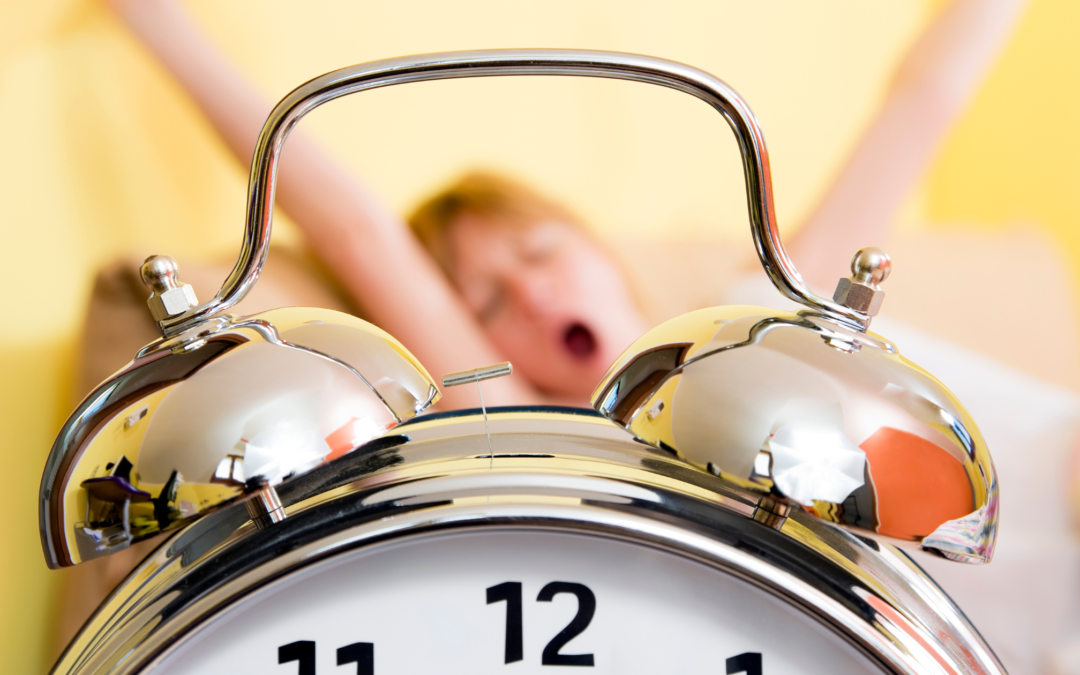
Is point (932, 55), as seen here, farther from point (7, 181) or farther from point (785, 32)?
point (7, 181)

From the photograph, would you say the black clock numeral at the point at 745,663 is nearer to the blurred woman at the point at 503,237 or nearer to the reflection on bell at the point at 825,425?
the reflection on bell at the point at 825,425

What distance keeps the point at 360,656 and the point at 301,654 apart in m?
0.03

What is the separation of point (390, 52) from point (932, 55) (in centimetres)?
58

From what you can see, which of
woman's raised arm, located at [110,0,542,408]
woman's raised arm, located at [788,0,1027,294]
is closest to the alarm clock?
woman's raised arm, located at [110,0,542,408]

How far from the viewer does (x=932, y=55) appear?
0.77 metres

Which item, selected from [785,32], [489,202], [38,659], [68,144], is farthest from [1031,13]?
[38,659]

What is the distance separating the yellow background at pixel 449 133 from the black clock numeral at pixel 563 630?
1.70ft

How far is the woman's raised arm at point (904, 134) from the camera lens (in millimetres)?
765

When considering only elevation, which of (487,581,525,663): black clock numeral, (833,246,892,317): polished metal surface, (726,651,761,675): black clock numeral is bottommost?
(726,651,761,675): black clock numeral

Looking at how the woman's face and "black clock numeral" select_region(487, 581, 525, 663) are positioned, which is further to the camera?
the woman's face

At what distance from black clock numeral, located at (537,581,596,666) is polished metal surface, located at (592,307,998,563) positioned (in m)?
0.09

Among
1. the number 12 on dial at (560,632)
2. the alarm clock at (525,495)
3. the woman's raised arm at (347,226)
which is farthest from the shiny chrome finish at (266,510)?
the woman's raised arm at (347,226)

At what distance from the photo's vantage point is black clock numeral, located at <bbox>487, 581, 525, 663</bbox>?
320mm

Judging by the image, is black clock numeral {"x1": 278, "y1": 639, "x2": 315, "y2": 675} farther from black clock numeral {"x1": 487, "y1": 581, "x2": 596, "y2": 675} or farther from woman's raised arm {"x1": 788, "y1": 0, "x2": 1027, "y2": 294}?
woman's raised arm {"x1": 788, "y1": 0, "x2": 1027, "y2": 294}
